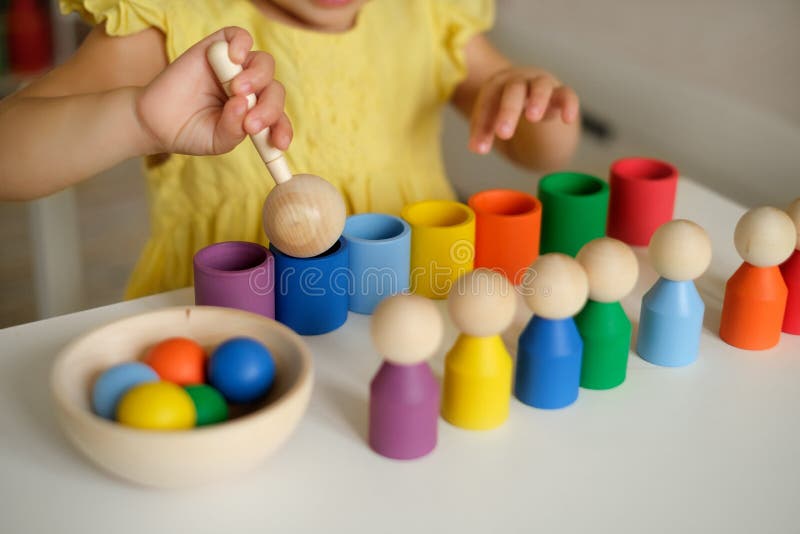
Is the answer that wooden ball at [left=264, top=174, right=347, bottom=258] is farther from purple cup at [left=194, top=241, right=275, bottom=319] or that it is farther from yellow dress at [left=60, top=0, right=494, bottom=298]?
yellow dress at [left=60, top=0, right=494, bottom=298]

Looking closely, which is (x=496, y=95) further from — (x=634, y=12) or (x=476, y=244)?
(x=634, y=12)

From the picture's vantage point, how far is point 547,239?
81 centimetres

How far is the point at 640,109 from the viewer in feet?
4.77

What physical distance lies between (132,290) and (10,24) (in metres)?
1.37

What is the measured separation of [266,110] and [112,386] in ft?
0.76

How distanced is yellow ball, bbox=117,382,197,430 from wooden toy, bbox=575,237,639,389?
26cm

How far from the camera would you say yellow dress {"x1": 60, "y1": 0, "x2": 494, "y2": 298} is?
0.94 meters

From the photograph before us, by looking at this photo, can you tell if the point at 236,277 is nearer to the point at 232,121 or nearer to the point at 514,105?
the point at 232,121

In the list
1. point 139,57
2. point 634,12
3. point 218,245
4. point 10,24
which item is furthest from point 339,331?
point 10,24

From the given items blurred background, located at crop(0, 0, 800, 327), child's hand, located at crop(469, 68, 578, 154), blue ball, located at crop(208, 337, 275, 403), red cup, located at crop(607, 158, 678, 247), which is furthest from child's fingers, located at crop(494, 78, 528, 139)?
blurred background, located at crop(0, 0, 800, 327)

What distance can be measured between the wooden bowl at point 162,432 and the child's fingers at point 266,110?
15cm

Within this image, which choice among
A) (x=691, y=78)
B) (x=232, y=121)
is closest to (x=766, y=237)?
(x=232, y=121)

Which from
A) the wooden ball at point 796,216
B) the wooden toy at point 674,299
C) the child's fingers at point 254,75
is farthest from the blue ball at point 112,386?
the wooden ball at point 796,216

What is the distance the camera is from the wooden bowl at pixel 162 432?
480 mm
